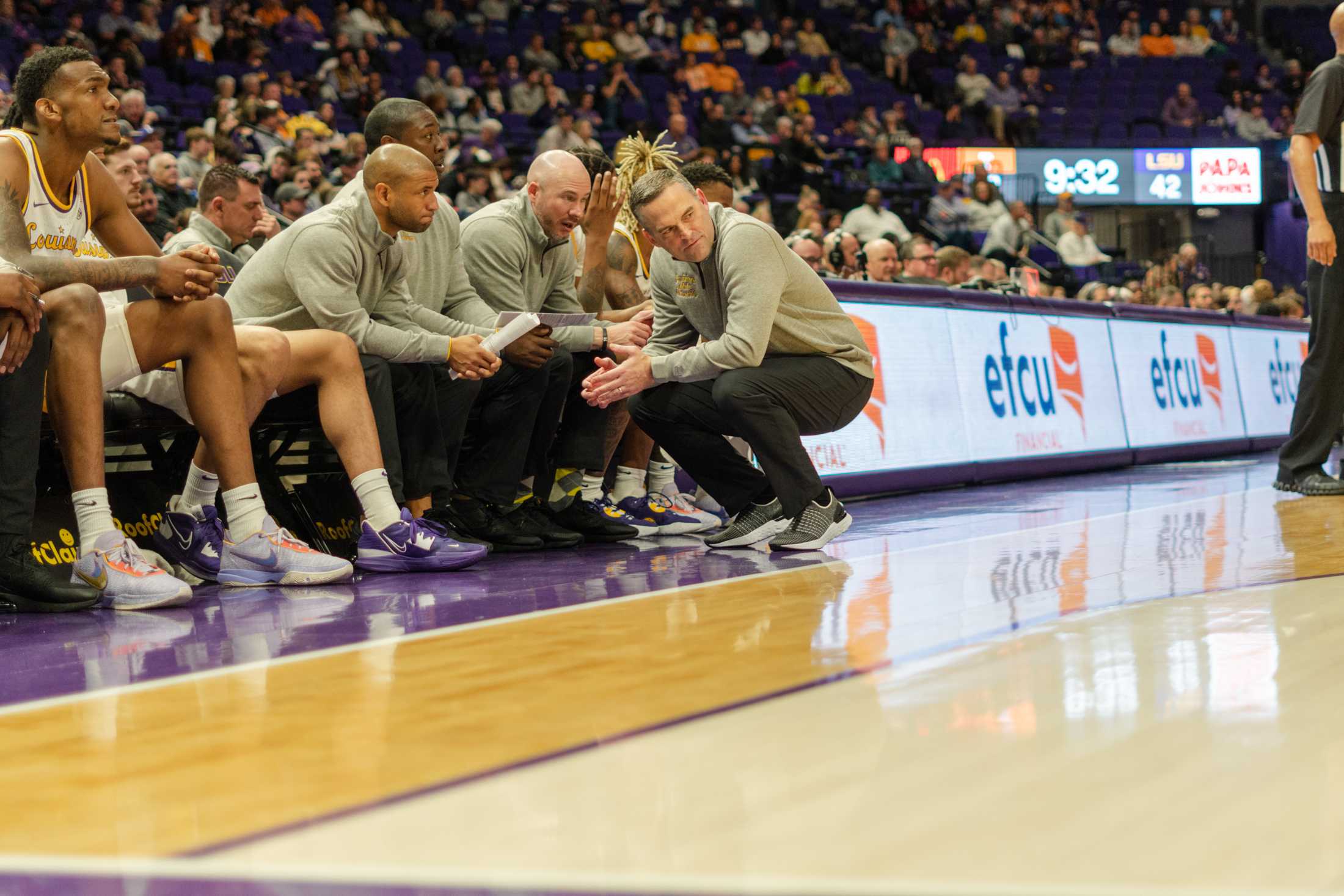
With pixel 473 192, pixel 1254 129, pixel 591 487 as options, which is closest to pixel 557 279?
pixel 591 487

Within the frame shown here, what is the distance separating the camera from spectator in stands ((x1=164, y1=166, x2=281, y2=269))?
599 cm

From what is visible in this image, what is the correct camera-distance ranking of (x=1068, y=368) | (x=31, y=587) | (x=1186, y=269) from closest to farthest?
(x=31, y=587) < (x=1068, y=368) < (x=1186, y=269)

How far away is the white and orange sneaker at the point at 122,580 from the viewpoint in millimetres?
3488

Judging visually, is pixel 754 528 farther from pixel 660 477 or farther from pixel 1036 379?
pixel 1036 379

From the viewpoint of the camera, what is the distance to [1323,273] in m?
5.93

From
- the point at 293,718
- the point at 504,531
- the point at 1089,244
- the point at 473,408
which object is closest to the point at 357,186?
the point at 473,408

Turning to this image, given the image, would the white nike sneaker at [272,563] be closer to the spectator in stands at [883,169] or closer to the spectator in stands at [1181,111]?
the spectator in stands at [883,169]

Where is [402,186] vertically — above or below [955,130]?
below

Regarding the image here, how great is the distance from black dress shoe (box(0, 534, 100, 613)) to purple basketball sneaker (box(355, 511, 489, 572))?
86 cm

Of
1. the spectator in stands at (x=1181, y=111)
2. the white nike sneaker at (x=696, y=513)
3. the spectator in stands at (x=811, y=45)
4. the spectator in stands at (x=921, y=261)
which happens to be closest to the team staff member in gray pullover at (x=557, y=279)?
the white nike sneaker at (x=696, y=513)

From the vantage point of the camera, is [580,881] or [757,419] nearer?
[580,881]

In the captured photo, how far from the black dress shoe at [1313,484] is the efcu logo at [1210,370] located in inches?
159

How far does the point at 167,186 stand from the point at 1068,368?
529 centimetres

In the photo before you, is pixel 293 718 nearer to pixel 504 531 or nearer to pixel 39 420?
pixel 39 420
